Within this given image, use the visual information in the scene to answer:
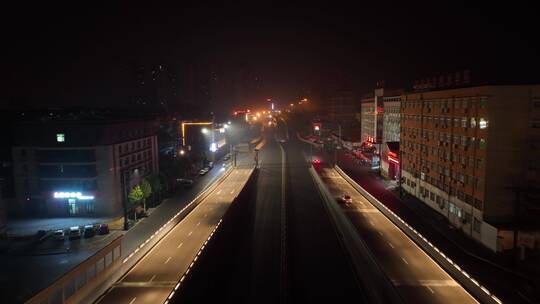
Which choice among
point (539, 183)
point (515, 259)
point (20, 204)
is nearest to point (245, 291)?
point (515, 259)

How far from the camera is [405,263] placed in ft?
83.4

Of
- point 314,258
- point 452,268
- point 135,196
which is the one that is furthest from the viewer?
point 135,196

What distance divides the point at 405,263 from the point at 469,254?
5127 millimetres

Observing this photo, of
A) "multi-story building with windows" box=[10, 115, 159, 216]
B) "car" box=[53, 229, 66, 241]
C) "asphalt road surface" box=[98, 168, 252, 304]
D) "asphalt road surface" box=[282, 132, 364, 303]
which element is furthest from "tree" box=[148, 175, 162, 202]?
"asphalt road surface" box=[282, 132, 364, 303]

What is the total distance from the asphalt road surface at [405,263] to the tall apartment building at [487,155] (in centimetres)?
527

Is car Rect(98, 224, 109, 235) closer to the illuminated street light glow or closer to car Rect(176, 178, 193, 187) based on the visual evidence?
the illuminated street light glow

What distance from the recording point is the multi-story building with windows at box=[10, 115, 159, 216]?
130 feet

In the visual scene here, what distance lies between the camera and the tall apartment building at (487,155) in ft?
96.3

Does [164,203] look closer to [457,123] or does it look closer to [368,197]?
[368,197]

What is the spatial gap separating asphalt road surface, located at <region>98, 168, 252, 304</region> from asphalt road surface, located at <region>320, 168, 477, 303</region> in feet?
38.9

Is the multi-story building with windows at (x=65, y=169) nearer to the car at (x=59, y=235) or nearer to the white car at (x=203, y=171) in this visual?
the car at (x=59, y=235)

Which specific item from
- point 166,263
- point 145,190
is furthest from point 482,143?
point 145,190

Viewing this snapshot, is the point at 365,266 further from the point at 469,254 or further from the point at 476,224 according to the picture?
the point at 476,224

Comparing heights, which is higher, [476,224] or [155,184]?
[155,184]
